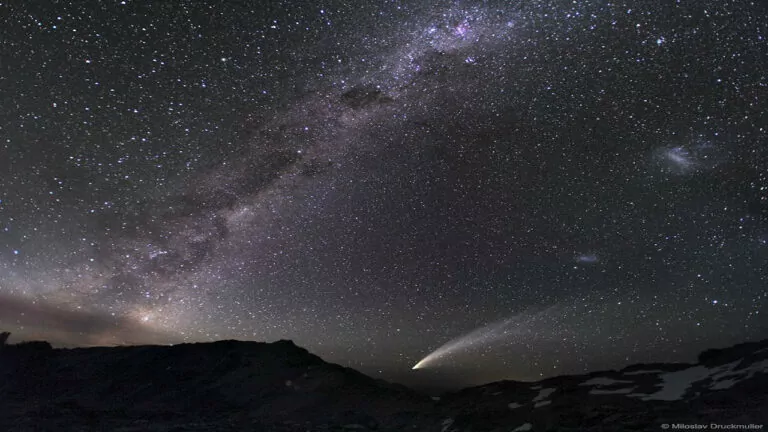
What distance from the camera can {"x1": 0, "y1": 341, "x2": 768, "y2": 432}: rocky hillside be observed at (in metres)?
41.0

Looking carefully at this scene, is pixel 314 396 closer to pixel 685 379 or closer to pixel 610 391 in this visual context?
pixel 610 391

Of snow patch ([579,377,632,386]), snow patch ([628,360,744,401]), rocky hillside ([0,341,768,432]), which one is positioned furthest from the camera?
snow patch ([579,377,632,386])

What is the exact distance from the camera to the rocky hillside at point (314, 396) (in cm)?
4101

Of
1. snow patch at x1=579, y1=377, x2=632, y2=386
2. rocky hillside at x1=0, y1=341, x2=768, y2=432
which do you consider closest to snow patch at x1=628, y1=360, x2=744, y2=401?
rocky hillside at x1=0, y1=341, x2=768, y2=432

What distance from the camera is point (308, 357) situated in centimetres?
11706

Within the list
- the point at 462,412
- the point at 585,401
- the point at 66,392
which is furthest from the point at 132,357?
the point at 585,401

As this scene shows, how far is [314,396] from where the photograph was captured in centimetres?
7700

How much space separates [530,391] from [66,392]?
297 ft

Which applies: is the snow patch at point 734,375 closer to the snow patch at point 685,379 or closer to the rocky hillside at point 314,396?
the snow patch at point 685,379

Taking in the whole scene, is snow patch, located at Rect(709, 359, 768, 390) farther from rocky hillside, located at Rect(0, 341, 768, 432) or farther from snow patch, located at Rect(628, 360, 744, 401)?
rocky hillside, located at Rect(0, 341, 768, 432)

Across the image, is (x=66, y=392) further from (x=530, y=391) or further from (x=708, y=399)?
(x=708, y=399)

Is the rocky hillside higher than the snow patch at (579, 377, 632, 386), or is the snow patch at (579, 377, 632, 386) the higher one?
the rocky hillside

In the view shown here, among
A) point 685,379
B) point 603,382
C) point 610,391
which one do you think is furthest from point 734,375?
point 610,391

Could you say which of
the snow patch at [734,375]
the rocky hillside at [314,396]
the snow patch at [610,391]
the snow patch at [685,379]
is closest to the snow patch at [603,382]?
the rocky hillside at [314,396]
